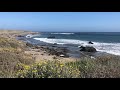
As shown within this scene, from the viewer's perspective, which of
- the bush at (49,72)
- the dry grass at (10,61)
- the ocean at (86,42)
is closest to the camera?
the bush at (49,72)

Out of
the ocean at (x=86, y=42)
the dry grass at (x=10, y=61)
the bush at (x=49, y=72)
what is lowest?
the ocean at (x=86, y=42)

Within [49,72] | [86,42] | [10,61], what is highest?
[49,72]

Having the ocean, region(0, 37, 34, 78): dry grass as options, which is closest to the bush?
region(0, 37, 34, 78): dry grass

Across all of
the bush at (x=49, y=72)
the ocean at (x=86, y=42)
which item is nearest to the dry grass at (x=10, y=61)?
the bush at (x=49, y=72)

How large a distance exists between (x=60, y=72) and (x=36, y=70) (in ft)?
1.33

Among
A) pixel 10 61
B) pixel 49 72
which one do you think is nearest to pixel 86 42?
pixel 10 61

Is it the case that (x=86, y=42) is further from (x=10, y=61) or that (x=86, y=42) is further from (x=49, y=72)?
(x=49, y=72)

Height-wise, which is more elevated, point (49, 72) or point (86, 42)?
point (49, 72)

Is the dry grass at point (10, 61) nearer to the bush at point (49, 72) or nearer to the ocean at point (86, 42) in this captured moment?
the bush at point (49, 72)

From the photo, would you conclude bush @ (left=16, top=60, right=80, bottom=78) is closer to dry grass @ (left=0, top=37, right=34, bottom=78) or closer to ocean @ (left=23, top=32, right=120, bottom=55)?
dry grass @ (left=0, top=37, right=34, bottom=78)
